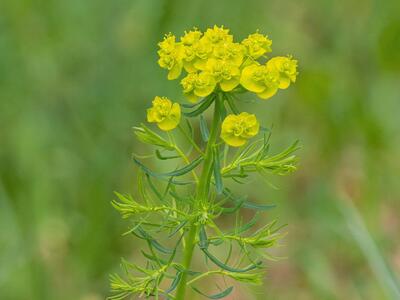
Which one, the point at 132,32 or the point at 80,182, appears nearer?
the point at 80,182

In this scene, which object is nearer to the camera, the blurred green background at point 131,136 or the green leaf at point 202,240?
the green leaf at point 202,240

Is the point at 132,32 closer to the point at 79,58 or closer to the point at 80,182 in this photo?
the point at 79,58

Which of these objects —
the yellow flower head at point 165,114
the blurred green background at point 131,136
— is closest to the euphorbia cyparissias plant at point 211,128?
the yellow flower head at point 165,114

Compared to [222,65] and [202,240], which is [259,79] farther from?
[202,240]

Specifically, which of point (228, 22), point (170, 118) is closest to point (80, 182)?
point (228, 22)

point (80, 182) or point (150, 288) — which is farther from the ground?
point (80, 182)

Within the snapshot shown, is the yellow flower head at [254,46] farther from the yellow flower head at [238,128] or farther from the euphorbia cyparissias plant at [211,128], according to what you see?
the yellow flower head at [238,128]
